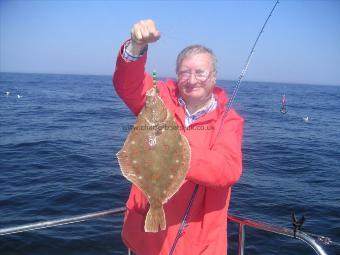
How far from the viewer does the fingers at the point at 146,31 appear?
2486mm

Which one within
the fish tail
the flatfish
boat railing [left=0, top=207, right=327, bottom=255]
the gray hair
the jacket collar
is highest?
the gray hair

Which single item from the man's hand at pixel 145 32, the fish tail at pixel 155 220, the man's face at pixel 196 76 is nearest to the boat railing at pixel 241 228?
the fish tail at pixel 155 220

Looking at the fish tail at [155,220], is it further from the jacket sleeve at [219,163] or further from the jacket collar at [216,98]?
the jacket collar at [216,98]

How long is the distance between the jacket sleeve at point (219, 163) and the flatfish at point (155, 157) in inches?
5.8

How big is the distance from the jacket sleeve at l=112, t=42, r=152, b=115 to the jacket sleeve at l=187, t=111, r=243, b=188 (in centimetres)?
80

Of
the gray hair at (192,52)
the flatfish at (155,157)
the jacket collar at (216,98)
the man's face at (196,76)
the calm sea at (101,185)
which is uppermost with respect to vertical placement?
the gray hair at (192,52)

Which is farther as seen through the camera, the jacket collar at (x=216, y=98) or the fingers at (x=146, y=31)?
the jacket collar at (x=216, y=98)

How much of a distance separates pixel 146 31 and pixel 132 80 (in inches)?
21.6

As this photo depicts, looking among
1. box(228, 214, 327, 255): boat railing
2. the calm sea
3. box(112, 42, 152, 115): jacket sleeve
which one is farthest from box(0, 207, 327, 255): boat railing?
the calm sea

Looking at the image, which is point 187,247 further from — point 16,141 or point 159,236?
point 16,141

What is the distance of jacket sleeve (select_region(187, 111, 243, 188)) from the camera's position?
7.95 ft

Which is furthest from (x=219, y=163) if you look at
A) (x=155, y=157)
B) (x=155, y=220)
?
(x=155, y=220)

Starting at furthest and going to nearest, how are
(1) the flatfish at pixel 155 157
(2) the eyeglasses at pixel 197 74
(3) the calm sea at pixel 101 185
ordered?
(3) the calm sea at pixel 101 185 < (2) the eyeglasses at pixel 197 74 < (1) the flatfish at pixel 155 157

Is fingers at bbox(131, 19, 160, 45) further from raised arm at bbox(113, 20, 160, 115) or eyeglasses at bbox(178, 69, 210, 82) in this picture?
eyeglasses at bbox(178, 69, 210, 82)
